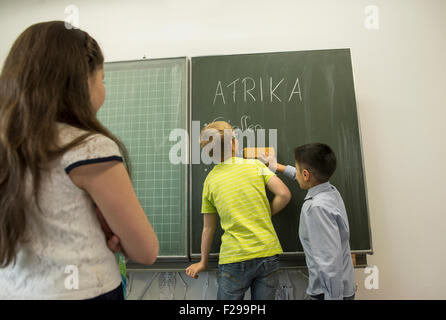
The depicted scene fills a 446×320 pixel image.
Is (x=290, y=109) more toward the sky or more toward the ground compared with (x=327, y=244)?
more toward the sky

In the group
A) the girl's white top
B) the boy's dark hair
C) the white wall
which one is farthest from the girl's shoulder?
the white wall

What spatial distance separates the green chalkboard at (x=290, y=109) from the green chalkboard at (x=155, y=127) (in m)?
0.09

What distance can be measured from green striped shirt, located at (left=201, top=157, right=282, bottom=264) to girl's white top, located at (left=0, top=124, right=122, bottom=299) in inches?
36.8

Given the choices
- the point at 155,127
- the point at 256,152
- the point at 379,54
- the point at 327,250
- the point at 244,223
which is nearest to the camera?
the point at 327,250

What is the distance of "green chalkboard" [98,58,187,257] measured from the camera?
1.92 m

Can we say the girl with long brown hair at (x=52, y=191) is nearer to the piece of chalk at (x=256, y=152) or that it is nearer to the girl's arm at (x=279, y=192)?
the girl's arm at (x=279, y=192)

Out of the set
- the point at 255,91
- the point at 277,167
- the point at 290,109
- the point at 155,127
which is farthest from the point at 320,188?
the point at 155,127

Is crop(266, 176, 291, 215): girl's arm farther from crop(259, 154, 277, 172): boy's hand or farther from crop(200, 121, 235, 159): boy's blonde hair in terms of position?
crop(200, 121, 235, 159): boy's blonde hair

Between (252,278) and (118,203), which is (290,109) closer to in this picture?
(252,278)

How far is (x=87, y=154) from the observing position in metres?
0.65

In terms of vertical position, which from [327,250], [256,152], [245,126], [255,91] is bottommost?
[327,250]

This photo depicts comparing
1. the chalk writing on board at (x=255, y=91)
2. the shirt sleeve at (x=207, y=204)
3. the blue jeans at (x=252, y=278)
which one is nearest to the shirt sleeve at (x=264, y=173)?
the shirt sleeve at (x=207, y=204)

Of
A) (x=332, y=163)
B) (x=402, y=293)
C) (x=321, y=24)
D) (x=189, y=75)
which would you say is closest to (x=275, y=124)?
(x=332, y=163)

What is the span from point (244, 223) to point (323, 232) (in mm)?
384
